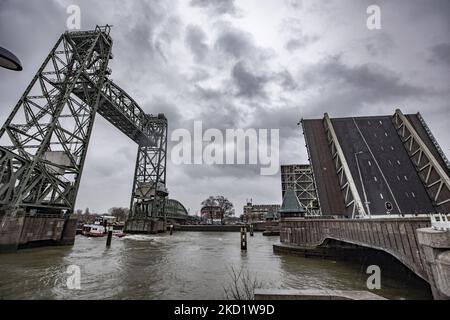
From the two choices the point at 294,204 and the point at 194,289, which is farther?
the point at 294,204

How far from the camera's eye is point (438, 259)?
Result: 456 cm

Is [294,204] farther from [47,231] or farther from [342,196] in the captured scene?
[47,231]

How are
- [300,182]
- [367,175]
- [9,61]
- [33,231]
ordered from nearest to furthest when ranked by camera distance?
1. [9,61]
2. [367,175]
3. [33,231]
4. [300,182]

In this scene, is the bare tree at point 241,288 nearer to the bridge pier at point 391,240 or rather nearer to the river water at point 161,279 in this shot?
the river water at point 161,279

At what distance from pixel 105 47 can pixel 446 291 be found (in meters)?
37.9

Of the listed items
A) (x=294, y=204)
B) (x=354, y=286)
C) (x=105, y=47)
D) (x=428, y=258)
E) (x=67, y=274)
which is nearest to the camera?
(x=428, y=258)

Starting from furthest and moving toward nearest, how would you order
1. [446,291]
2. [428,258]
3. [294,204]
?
[294,204]
[428,258]
[446,291]

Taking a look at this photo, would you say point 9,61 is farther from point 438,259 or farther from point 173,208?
point 173,208

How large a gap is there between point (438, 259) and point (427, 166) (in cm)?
1636

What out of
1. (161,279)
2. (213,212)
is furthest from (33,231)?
(213,212)

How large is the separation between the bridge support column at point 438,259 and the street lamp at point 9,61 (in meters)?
11.0

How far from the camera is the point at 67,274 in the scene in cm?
1014
